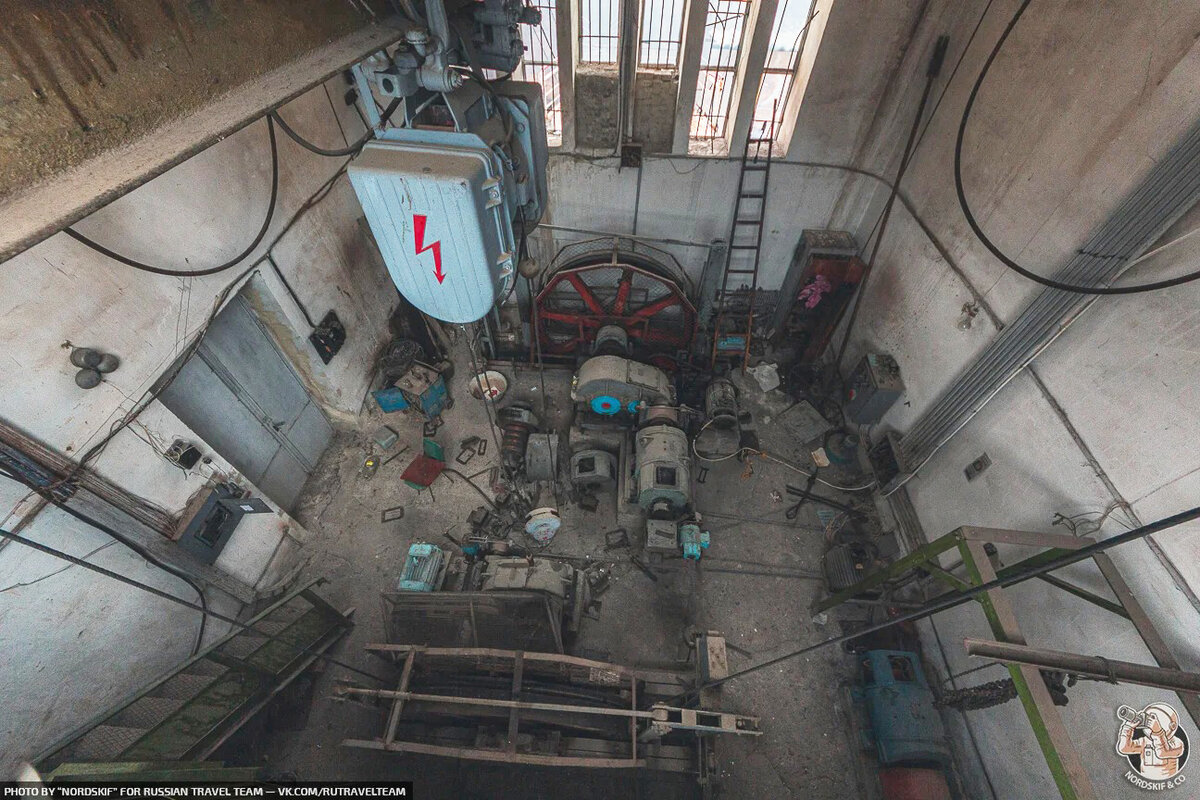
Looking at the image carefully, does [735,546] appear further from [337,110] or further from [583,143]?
[337,110]

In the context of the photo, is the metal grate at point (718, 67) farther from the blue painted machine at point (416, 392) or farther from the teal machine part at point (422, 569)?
the teal machine part at point (422, 569)

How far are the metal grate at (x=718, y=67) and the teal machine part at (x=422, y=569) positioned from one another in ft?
17.3

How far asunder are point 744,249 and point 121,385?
240 inches

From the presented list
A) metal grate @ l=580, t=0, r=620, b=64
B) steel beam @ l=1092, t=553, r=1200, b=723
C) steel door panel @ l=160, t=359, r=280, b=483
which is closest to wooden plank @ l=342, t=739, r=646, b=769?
steel door panel @ l=160, t=359, r=280, b=483

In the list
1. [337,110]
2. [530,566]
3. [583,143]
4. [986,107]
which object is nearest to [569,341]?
[583,143]

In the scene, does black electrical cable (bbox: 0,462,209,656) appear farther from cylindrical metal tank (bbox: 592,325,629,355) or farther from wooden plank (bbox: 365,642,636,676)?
cylindrical metal tank (bbox: 592,325,629,355)

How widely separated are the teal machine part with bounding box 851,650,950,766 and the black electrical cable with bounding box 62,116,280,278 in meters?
6.12

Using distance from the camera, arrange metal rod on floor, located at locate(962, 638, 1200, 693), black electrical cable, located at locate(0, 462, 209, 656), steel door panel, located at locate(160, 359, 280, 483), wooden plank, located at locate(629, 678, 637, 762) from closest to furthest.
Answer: metal rod on floor, located at locate(962, 638, 1200, 693) < black electrical cable, located at locate(0, 462, 209, 656) < wooden plank, located at locate(629, 678, 637, 762) < steel door panel, located at locate(160, 359, 280, 483)

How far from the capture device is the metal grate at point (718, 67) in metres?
4.57

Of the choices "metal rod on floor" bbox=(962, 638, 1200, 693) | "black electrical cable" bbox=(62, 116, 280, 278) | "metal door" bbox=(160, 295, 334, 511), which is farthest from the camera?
"metal door" bbox=(160, 295, 334, 511)
